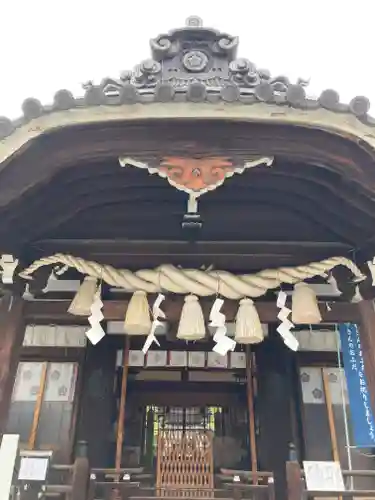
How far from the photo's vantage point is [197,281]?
4746 millimetres

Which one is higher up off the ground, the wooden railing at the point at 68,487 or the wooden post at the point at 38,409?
the wooden post at the point at 38,409

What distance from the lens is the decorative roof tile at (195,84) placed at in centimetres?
368

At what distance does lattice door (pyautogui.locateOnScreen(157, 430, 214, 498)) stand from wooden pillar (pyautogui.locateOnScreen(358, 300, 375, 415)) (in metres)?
2.74

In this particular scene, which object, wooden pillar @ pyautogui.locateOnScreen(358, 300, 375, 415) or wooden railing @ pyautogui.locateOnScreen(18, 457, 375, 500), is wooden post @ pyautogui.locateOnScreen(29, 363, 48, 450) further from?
wooden pillar @ pyautogui.locateOnScreen(358, 300, 375, 415)

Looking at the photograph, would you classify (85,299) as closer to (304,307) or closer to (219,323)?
(219,323)

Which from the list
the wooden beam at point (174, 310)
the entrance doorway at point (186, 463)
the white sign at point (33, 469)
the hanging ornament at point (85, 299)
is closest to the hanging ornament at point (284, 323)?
the wooden beam at point (174, 310)

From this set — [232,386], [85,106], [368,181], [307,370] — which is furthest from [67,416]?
[368,181]

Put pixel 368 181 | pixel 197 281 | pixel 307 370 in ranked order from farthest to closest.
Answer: pixel 307 370
pixel 197 281
pixel 368 181

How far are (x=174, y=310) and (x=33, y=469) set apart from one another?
6.59 ft

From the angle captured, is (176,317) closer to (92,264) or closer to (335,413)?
(92,264)

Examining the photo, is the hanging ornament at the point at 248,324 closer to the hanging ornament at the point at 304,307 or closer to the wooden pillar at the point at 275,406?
the hanging ornament at the point at 304,307

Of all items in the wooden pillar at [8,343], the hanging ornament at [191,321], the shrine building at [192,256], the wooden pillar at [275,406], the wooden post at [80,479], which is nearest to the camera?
the shrine building at [192,256]

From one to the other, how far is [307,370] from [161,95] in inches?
168

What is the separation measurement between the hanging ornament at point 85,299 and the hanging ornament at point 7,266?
0.63 meters
